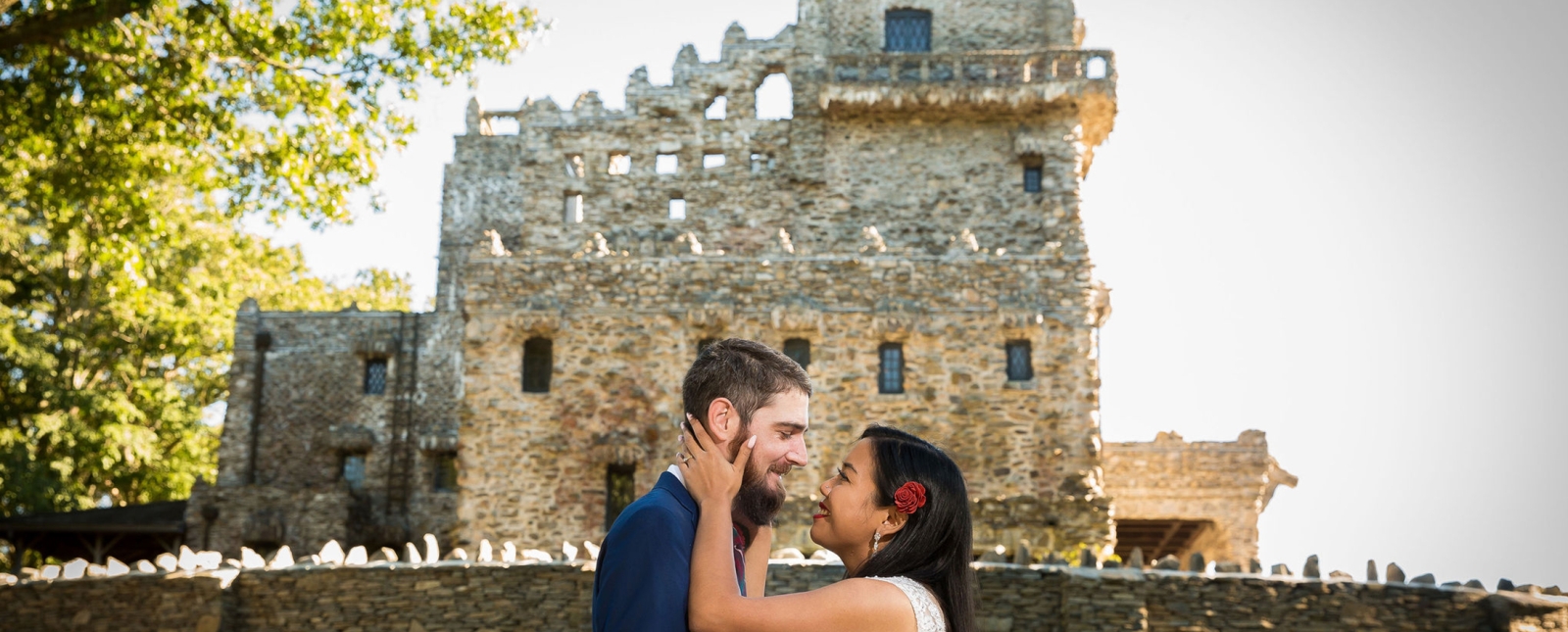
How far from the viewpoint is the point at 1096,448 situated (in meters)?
20.5

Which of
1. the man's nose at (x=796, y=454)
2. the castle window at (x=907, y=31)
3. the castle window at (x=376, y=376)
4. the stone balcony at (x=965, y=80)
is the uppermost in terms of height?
the castle window at (x=907, y=31)

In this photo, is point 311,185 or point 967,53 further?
point 967,53

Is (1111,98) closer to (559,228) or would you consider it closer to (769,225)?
(769,225)

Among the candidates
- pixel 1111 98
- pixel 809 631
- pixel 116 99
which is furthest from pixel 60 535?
pixel 809 631

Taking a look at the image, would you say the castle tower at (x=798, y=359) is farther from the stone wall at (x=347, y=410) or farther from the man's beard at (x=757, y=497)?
the man's beard at (x=757, y=497)

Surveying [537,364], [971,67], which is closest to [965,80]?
[971,67]

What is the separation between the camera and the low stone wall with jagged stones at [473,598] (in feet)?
39.5

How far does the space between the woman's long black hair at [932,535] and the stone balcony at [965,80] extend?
2262 cm

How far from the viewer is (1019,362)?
2095 centimetres

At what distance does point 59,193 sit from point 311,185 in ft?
10.8

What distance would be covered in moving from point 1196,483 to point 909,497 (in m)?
20.8

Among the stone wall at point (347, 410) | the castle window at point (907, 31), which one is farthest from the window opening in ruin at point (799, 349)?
the stone wall at point (347, 410)

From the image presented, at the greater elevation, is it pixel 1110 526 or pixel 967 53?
pixel 967 53

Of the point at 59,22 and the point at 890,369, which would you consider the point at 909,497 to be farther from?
the point at 890,369
